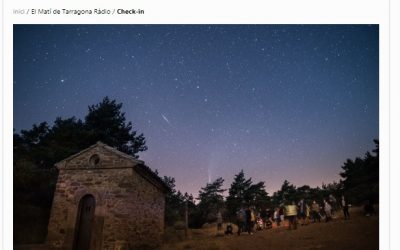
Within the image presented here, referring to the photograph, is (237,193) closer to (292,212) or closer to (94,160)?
(292,212)

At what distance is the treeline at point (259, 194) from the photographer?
17375mm

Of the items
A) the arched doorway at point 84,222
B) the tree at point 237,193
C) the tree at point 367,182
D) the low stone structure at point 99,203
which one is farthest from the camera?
the tree at point 237,193

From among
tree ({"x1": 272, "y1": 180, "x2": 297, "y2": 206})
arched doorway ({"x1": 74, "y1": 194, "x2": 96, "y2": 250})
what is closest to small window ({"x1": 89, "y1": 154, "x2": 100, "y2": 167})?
arched doorway ({"x1": 74, "y1": 194, "x2": 96, "y2": 250})

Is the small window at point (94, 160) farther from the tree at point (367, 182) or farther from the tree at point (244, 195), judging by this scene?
the tree at point (244, 195)

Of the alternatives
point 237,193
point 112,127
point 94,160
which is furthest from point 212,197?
point 94,160

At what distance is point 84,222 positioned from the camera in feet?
30.1

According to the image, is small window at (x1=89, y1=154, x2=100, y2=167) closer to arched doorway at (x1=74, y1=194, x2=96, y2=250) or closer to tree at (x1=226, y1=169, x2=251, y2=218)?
arched doorway at (x1=74, y1=194, x2=96, y2=250)

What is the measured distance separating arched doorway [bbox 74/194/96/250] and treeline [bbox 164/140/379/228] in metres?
10.8

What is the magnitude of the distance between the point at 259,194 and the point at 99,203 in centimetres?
2340

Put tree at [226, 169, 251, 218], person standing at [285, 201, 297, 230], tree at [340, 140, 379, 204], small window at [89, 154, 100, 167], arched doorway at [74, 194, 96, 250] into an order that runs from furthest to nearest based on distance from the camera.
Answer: tree at [226, 169, 251, 218]
tree at [340, 140, 379, 204]
person standing at [285, 201, 297, 230]
small window at [89, 154, 100, 167]
arched doorway at [74, 194, 96, 250]

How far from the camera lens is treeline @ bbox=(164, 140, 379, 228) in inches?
684

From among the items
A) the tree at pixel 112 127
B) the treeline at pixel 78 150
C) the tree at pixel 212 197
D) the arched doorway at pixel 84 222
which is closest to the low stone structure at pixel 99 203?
the arched doorway at pixel 84 222

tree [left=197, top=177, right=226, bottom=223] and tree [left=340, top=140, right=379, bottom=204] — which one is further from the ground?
tree [left=340, top=140, right=379, bottom=204]
